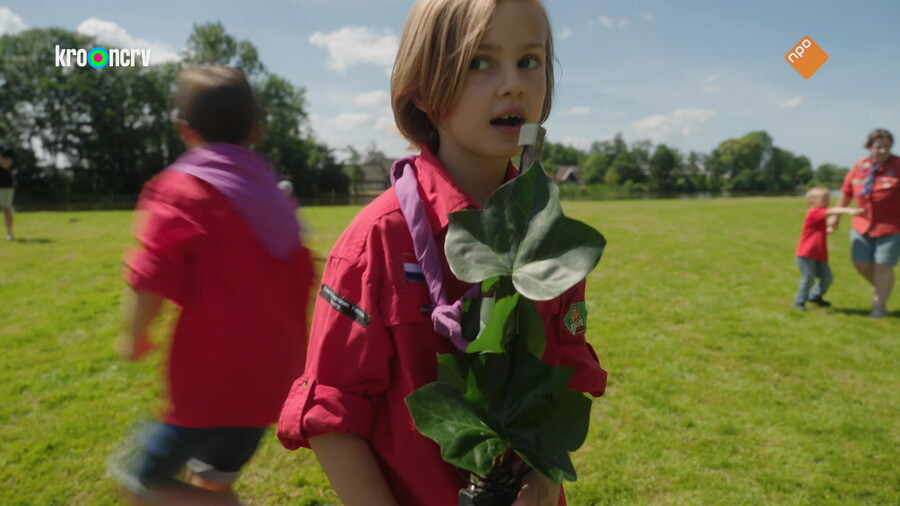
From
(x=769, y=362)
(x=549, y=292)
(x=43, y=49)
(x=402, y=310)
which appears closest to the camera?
(x=549, y=292)

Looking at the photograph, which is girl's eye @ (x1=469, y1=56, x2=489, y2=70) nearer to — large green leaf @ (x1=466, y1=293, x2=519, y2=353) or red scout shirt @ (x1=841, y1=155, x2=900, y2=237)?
large green leaf @ (x1=466, y1=293, x2=519, y2=353)

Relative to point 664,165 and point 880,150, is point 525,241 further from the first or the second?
point 664,165

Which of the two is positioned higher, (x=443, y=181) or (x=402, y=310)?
(x=443, y=181)

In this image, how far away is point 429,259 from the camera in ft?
3.72

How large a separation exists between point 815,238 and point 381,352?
7799mm

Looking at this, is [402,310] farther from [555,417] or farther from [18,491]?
[18,491]

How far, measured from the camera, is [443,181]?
1.24m

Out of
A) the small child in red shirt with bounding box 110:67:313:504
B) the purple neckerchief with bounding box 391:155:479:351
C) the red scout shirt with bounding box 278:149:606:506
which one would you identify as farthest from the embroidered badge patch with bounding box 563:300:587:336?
the small child in red shirt with bounding box 110:67:313:504

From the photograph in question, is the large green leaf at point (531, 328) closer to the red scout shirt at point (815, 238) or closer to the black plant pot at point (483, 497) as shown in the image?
the black plant pot at point (483, 497)

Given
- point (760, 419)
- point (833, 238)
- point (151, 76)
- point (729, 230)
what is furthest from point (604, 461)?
point (151, 76)

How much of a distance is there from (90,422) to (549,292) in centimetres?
413

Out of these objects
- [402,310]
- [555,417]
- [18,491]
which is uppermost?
[402,310]

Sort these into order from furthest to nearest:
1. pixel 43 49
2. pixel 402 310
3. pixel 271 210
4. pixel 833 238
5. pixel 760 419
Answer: pixel 43 49 → pixel 833 238 → pixel 760 419 → pixel 271 210 → pixel 402 310

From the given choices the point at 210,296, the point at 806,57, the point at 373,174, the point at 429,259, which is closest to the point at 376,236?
the point at 429,259
